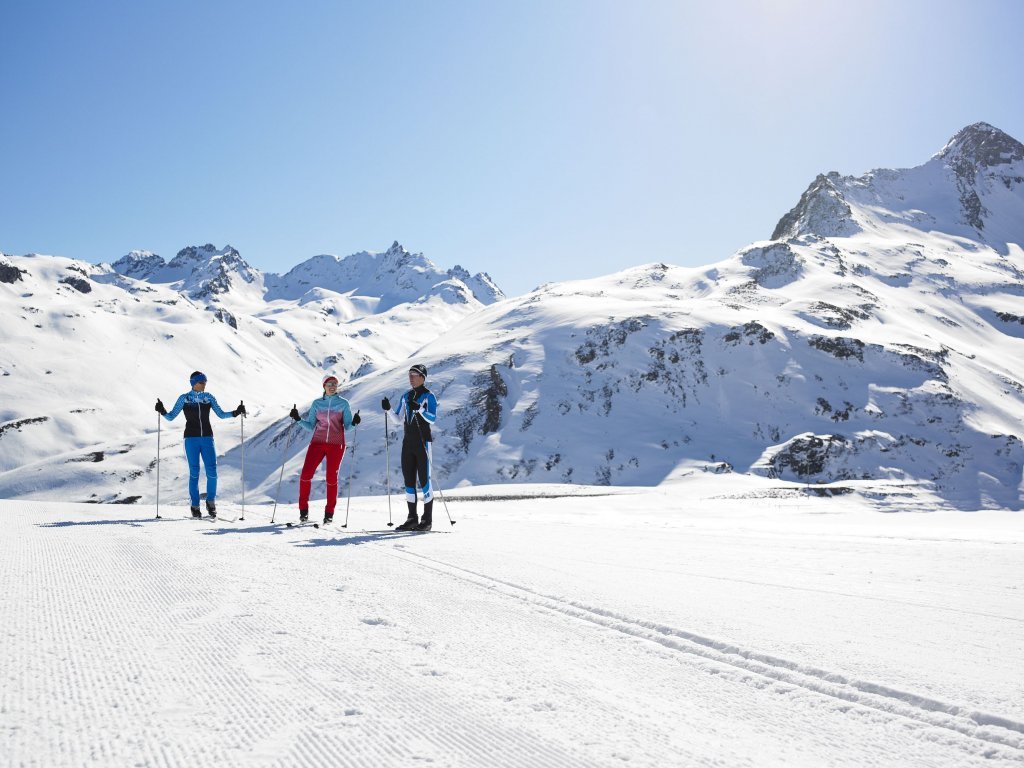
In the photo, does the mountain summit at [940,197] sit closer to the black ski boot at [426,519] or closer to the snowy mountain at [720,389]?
the snowy mountain at [720,389]

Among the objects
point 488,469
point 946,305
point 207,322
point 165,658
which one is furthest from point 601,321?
point 207,322

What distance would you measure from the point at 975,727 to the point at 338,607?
3.50 meters

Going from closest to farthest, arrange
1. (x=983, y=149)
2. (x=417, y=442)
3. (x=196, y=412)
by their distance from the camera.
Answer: (x=417, y=442) → (x=196, y=412) → (x=983, y=149)

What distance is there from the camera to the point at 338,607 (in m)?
4.15

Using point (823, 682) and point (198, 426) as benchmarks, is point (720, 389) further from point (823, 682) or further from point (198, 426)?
point (823, 682)

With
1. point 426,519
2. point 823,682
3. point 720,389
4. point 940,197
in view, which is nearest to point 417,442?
point 426,519

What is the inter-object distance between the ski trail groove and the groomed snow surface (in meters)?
0.01

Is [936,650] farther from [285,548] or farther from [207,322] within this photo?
[207,322]

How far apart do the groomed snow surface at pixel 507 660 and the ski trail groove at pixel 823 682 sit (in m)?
0.01

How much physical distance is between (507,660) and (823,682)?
1497 mm

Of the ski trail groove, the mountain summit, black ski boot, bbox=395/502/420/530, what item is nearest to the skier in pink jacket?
black ski boot, bbox=395/502/420/530

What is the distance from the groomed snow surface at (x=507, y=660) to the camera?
216cm

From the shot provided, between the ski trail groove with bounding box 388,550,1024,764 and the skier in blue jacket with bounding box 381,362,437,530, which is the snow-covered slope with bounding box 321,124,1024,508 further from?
the ski trail groove with bounding box 388,550,1024,764

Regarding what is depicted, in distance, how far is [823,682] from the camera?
110 inches
